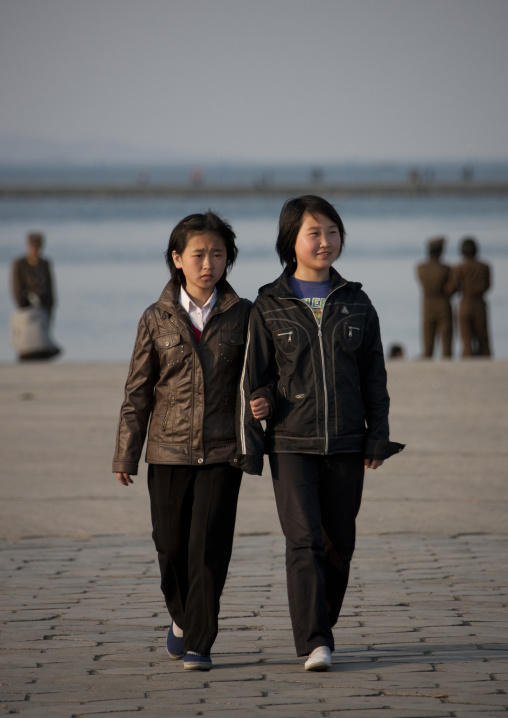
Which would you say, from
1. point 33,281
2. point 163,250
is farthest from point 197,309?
point 163,250

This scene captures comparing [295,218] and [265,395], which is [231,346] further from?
[295,218]

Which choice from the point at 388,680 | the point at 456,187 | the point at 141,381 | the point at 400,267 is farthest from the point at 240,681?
the point at 456,187

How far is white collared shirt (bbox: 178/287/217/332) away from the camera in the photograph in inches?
181

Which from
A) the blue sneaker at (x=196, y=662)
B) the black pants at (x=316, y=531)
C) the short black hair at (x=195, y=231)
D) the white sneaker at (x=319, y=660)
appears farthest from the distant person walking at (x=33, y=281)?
the white sneaker at (x=319, y=660)

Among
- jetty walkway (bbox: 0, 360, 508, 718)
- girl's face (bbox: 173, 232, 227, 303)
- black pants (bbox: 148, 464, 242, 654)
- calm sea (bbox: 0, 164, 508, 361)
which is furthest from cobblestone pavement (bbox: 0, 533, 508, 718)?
calm sea (bbox: 0, 164, 508, 361)

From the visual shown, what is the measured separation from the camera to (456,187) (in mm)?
95625

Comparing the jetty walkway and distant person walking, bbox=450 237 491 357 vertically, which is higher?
distant person walking, bbox=450 237 491 357

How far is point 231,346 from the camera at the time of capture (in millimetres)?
4559

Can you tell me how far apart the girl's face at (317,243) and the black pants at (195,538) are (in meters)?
0.86

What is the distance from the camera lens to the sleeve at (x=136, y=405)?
455 centimetres

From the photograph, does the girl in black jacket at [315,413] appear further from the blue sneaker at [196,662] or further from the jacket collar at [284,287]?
Result: the blue sneaker at [196,662]

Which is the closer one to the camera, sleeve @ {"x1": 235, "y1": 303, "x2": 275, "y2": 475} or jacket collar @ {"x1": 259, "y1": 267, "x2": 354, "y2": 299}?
sleeve @ {"x1": 235, "y1": 303, "x2": 275, "y2": 475}

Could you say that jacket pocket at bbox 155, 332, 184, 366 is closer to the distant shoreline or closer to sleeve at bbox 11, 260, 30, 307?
sleeve at bbox 11, 260, 30, 307

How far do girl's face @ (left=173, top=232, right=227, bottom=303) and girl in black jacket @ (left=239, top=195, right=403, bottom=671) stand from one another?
207mm
